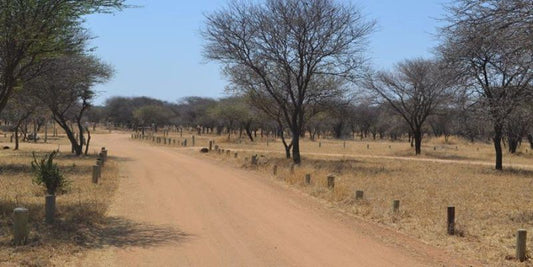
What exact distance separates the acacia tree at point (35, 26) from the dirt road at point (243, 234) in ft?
13.3

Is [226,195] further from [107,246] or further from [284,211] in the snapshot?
[107,246]

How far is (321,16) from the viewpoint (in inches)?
1099

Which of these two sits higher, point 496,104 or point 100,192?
point 496,104

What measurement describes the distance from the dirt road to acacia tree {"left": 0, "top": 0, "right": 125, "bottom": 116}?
4.05 m

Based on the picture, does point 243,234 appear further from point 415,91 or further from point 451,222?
point 415,91

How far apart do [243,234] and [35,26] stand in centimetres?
648

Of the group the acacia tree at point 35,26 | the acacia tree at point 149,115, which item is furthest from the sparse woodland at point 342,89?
the acacia tree at point 149,115

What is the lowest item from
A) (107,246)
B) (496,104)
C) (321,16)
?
(107,246)

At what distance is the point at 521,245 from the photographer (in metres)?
8.63

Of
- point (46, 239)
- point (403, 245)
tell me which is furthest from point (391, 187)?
point (46, 239)

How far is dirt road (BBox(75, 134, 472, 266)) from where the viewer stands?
822cm

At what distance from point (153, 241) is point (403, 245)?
431cm

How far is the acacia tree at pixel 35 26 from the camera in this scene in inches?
458

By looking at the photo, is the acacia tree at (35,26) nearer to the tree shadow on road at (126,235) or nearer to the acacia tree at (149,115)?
the tree shadow on road at (126,235)
